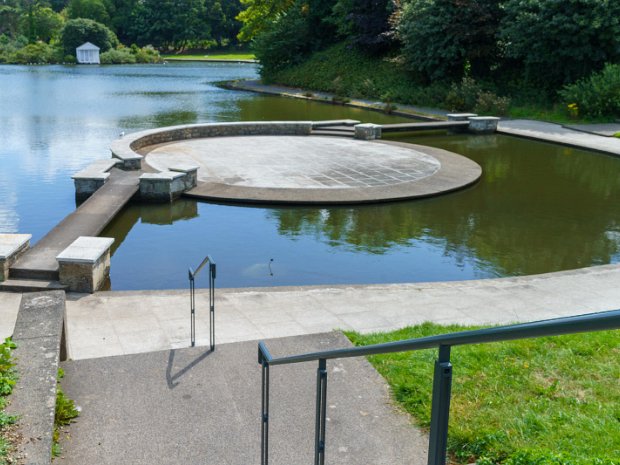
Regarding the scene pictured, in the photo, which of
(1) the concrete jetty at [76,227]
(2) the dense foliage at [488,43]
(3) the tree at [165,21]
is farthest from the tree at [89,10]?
(1) the concrete jetty at [76,227]

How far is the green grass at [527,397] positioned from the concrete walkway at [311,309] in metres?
1.13

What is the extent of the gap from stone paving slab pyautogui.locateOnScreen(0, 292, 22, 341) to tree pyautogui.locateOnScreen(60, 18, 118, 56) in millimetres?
83602

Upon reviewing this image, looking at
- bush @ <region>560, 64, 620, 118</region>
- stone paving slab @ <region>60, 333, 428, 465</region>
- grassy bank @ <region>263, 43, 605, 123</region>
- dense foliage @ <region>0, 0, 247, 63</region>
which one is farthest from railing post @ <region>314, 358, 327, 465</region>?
dense foliage @ <region>0, 0, 247, 63</region>

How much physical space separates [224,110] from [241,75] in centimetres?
3021

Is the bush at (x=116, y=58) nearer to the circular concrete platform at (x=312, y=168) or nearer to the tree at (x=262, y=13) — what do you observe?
the tree at (x=262, y=13)

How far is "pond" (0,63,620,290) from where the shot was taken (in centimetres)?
1052

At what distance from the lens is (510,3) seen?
29469 mm

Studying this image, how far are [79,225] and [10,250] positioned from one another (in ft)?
7.88

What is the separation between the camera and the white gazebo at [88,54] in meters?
82.3

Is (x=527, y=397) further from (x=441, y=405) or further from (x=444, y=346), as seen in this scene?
(x=444, y=346)

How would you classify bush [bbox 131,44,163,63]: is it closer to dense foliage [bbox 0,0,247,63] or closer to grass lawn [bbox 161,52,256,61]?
dense foliage [bbox 0,0,247,63]

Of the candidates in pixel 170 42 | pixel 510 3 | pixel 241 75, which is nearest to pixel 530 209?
pixel 510 3

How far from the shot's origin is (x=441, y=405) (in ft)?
7.61

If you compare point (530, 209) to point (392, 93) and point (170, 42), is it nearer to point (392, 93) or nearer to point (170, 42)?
point (392, 93)
